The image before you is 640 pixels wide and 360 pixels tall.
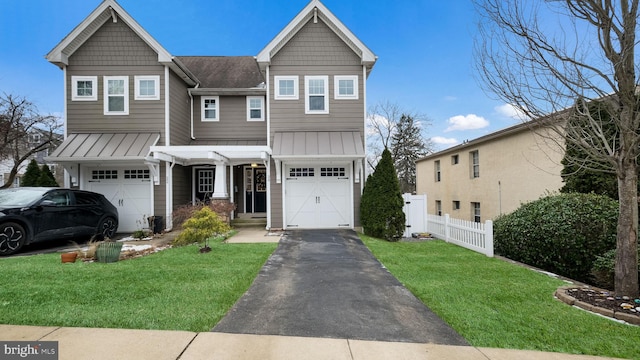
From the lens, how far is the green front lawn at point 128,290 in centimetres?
356

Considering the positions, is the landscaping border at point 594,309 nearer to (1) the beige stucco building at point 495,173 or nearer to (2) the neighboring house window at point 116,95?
(1) the beige stucco building at point 495,173

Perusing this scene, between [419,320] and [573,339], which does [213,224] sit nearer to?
[419,320]

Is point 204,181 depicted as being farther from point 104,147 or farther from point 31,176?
point 31,176

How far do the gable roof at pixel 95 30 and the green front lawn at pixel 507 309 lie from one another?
1112cm

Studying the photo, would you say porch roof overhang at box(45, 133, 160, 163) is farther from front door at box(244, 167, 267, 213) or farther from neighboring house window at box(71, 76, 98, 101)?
front door at box(244, 167, 267, 213)

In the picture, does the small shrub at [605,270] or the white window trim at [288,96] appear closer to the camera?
the small shrub at [605,270]

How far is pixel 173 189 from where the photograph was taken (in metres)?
12.0

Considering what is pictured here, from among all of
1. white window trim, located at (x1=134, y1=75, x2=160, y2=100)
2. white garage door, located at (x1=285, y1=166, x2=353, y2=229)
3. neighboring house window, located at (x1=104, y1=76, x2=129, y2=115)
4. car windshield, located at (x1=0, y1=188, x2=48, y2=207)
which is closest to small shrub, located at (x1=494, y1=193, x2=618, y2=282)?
white garage door, located at (x1=285, y1=166, x2=353, y2=229)

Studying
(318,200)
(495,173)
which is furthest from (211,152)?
(495,173)

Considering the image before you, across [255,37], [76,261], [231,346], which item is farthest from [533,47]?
[255,37]

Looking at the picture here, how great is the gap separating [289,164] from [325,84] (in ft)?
11.2

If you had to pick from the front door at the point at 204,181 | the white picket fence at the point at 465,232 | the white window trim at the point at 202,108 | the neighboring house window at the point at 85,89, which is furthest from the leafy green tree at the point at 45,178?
the white picket fence at the point at 465,232

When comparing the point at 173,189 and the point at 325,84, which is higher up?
the point at 325,84

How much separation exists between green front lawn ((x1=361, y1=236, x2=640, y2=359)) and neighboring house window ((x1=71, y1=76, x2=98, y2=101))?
12299mm
